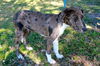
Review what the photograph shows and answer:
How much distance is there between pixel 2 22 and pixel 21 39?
3846 mm

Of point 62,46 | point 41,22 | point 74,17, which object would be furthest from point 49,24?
point 62,46

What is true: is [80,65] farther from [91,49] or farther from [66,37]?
[66,37]

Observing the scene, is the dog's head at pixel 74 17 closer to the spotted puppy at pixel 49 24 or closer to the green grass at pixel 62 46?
the spotted puppy at pixel 49 24

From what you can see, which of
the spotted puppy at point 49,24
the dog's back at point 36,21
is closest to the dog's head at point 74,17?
the spotted puppy at point 49,24

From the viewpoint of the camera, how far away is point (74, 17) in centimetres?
487

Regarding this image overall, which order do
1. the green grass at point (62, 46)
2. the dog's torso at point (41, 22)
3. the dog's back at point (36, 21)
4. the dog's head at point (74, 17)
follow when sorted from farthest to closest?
the green grass at point (62, 46)
the dog's back at point (36, 21)
the dog's torso at point (41, 22)
the dog's head at point (74, 17)

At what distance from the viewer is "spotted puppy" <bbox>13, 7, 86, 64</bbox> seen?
193 inches

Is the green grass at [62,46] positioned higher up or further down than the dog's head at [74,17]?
further down

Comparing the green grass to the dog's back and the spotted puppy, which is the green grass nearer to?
the spotted puppy

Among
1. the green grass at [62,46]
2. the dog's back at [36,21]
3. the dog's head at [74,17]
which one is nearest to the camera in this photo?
the dog's head at [74,17]

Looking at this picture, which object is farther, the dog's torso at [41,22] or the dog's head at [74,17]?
the dog's torso at [41,22]

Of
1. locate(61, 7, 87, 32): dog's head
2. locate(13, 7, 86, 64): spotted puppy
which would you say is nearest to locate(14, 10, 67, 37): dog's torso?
locate(13, 7, 86, 64): spotted puppy

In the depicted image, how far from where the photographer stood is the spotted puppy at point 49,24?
4.91m

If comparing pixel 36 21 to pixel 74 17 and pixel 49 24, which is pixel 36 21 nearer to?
pixel 49 24
